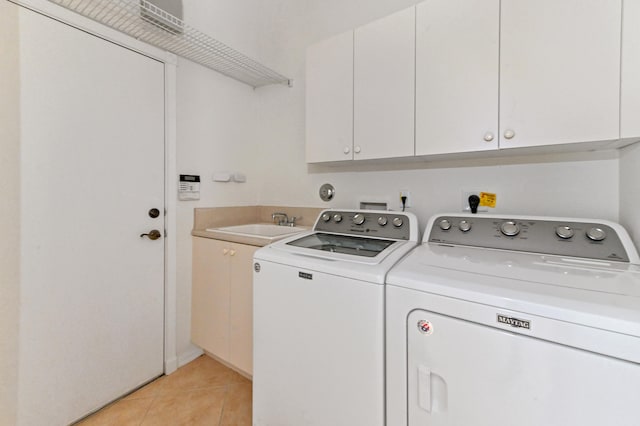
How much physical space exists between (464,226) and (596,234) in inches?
18.6

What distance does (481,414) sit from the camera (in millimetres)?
820

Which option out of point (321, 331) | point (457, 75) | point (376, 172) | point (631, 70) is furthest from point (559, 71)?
point (321, 331)

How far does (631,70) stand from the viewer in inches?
38.8

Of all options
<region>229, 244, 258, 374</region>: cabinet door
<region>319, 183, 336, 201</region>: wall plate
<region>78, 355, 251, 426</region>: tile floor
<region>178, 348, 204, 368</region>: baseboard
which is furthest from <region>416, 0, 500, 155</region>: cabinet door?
<region>178, 348, 204, 368</region>: baseboard

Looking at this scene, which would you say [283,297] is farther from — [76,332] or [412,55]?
[412,55]

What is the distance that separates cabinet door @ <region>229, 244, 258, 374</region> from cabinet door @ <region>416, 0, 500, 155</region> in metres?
1.17

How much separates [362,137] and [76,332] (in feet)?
6.14

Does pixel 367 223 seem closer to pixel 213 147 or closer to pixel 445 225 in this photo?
pixel 445 225

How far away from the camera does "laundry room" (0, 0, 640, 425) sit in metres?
1.12

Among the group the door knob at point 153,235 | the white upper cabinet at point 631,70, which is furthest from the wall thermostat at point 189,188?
the white upper cabinet at point 631,70

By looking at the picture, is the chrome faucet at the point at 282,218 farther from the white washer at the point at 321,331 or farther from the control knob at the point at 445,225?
the control knob at the point at 445,225

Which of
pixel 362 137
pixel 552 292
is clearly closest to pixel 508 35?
pixel 362 137

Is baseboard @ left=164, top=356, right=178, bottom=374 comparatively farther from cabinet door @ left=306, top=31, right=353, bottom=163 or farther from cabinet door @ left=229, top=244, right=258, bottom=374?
cabinet door @ left=306, top=31, right=353, bottom=163

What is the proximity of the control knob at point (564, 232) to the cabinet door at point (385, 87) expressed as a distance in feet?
2.33
